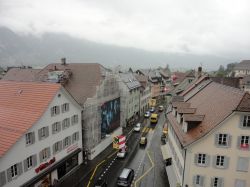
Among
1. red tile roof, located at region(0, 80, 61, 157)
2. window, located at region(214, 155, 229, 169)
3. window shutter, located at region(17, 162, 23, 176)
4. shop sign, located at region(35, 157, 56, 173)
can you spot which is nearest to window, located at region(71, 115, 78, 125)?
shop sign, located at region(35, 157, 56, 173)

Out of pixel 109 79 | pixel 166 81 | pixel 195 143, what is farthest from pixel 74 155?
Answer: pixel 166 81

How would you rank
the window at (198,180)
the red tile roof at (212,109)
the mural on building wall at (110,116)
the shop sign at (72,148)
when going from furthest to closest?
the mural on building wall at (110,116)
the shop sign at (72,148)
the window at (198,180)
the red tile roof at (212,109)

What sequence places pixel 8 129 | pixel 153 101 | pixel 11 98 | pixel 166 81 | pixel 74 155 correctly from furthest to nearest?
1. pixel 166 81
2. pixel 153 101
3. pixel 74 155
4. pixel 11 98
5. pixel 8 129

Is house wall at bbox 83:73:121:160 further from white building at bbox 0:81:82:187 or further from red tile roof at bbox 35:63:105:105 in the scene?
white building at bbox 0:81:82:187

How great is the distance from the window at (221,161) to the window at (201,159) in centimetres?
121

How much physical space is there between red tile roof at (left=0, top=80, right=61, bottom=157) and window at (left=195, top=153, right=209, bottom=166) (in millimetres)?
23663

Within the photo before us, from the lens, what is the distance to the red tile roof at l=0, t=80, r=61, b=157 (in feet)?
102

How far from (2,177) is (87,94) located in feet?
81.7

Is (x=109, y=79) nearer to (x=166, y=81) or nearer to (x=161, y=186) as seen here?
(x=161, y=186)

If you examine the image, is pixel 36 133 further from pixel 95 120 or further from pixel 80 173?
pixel 95 120

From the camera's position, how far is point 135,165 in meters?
48.3

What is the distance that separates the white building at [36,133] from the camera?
30609mm

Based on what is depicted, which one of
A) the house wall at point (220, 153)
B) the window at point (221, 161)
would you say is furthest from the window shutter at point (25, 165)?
the window at point (221, 161)

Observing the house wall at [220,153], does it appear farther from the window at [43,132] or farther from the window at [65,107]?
the window at [65,107]
